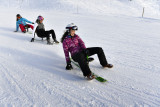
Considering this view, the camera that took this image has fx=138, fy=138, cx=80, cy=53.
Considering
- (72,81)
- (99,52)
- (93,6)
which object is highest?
(93,6)

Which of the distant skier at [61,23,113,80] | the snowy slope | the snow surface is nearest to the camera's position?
the snow surface

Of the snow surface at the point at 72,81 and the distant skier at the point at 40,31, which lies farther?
the distant skier at the point at 40,31

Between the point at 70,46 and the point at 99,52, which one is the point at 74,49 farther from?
the point at 99,52

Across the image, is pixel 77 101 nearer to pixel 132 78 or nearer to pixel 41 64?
pixel 132 78

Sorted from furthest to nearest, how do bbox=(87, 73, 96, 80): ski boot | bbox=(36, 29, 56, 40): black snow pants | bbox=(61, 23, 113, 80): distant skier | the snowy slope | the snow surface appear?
the snowy slope < bbox=(36, 29, 56, 40): black snow pants < bbox=(61, 23, 113, 80): distant skier < bbox=(87, 73, 96, 80): ski boot < the snow surface

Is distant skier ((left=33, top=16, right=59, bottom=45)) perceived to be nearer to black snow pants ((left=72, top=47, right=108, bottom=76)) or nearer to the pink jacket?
the pink jacket

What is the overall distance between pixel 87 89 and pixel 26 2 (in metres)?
37.1

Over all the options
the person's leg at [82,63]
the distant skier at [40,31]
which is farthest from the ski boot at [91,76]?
the distant skier at [40,31]

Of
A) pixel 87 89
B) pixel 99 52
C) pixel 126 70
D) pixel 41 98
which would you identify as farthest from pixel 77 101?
pixel 126 70

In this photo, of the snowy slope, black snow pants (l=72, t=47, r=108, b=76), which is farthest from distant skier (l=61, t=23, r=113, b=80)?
the snowy slope

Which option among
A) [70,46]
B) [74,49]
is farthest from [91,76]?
[70,46]

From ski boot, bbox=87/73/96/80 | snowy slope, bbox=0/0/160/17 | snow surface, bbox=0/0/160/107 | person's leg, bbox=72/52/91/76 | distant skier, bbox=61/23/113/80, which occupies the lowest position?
snow surface, bbox=0/0/160/107

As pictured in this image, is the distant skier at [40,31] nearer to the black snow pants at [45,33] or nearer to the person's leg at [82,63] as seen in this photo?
the black snow pants at [45,33]

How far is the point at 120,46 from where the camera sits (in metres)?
6.04
